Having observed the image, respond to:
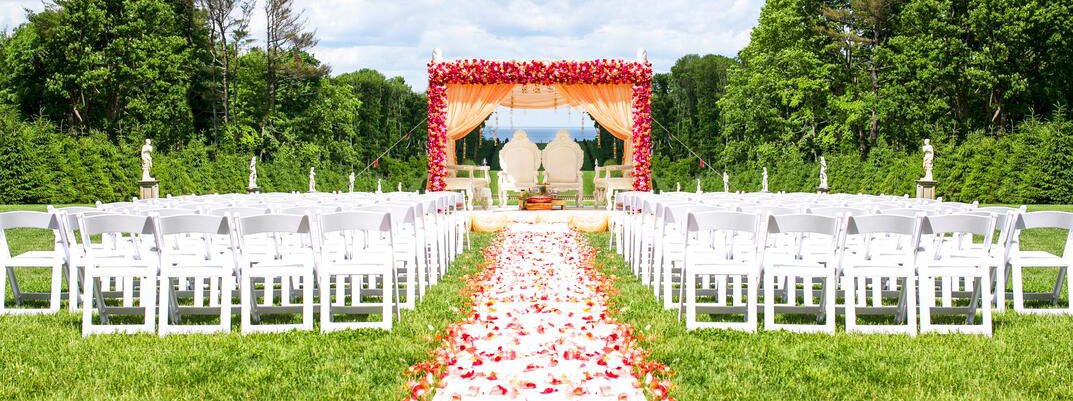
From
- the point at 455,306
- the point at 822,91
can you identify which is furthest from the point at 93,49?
the point at 455,306

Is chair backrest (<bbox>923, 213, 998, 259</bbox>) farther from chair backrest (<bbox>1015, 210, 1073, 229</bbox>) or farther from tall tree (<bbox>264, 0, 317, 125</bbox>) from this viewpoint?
tall tree (<bbox>264, 0, 317, 125</bbox>)

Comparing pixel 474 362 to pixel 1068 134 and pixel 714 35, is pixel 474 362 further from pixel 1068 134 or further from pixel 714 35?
pixel 714 35

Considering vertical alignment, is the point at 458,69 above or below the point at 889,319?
above

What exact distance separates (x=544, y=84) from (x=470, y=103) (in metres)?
1.38

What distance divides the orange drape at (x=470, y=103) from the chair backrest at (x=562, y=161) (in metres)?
2.54

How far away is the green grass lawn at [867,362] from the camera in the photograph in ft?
11.2

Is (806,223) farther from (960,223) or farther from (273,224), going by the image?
(273,224)

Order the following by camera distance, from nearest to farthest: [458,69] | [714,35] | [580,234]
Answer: [580,234]
[458,69]
[714,35]

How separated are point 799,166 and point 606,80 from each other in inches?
335

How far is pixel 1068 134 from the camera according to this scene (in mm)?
15703

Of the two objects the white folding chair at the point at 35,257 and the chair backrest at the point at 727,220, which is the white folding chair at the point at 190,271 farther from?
the chair backrest at the point at 727,220

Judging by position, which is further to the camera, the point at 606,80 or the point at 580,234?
the point at 606,80

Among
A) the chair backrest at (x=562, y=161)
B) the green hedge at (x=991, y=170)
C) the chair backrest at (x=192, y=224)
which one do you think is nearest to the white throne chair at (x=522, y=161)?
the chair backrest at (x=562, y=161)

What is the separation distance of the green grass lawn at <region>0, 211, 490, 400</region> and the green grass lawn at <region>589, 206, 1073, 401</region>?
1226 millimetres
